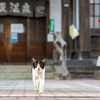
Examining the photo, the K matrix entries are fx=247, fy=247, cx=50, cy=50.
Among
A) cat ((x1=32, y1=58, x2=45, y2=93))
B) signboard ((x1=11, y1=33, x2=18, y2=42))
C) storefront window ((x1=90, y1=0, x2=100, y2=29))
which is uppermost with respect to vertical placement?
storefront window ((x1=90, y1=0, x2=100, y2=29))

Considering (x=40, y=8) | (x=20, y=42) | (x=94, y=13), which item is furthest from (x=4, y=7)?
(x=94, y=13)

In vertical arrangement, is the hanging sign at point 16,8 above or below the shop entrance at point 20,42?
above

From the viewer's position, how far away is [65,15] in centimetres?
1232

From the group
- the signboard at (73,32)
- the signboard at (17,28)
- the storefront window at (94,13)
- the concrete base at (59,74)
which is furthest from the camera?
the signboard at (17,28)

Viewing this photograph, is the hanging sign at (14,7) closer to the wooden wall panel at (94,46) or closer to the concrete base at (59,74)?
the wooden wall panel at (94,46)

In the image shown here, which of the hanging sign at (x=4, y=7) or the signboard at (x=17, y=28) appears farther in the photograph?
the signboard at (x=17, y=28)

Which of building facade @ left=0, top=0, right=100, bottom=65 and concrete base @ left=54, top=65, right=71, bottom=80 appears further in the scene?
building facade @ left=0, top=0, right=100, bottom=65

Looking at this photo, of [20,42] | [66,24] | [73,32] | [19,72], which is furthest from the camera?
[20,42]

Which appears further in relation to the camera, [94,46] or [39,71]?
[94,46]

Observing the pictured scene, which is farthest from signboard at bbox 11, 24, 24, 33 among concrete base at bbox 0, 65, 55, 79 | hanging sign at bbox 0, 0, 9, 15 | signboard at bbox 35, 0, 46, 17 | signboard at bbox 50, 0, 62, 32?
concrete base at bbox 0, 65, 55, 79

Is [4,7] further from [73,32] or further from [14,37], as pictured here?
[73,32]

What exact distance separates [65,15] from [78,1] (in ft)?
3.86

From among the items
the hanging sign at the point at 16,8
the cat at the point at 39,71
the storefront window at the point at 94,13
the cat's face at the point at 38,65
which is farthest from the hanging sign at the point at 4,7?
the cat's face at the point at 38,65

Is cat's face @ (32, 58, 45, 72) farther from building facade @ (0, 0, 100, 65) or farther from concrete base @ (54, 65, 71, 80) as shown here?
building facade @ (0, 0, 100, 65)
